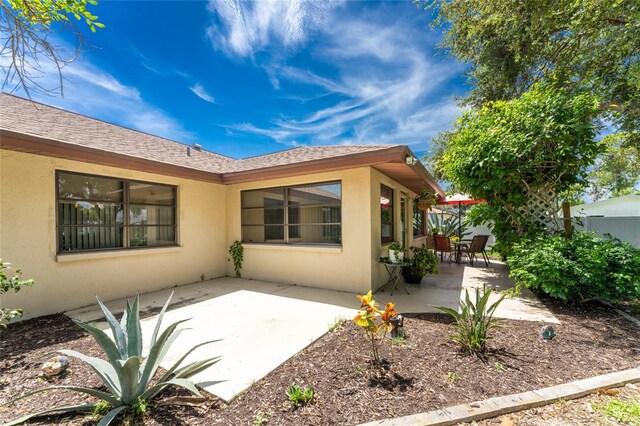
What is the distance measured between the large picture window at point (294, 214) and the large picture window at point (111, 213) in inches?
76.9

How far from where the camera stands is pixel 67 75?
2.89 meters

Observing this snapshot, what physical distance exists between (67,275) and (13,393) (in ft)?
9.68

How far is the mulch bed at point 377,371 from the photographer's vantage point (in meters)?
2.09

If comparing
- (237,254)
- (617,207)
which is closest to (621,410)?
(237,254)

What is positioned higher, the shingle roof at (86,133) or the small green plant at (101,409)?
the shingle roof at (86,133)

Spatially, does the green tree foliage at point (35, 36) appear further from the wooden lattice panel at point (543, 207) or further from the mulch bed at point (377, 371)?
the wooden lattice panel at point (543, 207)

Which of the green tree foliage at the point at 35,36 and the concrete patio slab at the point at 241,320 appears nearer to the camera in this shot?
the green tree foliage at the point at 35,36

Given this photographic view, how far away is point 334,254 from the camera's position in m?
5.82

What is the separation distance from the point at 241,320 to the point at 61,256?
3.42 metres

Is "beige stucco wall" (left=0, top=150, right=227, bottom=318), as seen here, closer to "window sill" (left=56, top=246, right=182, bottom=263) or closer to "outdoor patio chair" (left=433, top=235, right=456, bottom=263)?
"window sill" (left=56, top=246, right=182, bottom=263)

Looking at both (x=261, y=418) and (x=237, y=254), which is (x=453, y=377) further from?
(x=237, y=254)

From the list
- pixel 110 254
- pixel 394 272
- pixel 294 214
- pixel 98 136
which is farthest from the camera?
pixel 294 214

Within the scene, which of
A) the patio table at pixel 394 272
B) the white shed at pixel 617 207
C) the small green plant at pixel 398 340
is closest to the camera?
the small green plant at pixel 398 340

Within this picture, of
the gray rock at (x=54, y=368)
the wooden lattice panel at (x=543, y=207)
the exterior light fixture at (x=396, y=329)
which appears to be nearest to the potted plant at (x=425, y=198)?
the wooden lattice panel at (x=543, y=207)
